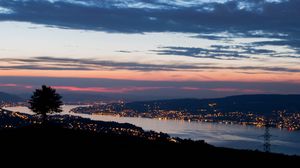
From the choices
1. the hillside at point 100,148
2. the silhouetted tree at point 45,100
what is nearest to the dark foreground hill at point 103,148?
the hillside at point 100,148

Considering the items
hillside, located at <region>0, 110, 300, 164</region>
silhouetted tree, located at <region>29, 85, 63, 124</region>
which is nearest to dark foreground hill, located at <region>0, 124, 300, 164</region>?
hillside, located at <region>0, 110, 300, 164</region>

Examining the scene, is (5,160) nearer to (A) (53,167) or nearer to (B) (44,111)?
(A) (53,167)

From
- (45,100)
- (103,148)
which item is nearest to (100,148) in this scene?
(103,148)

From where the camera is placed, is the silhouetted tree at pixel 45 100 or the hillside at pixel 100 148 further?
the silhouetted tree at pixel 45 100

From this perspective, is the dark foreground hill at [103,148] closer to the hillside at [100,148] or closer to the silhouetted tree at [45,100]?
the hillside at [100,148]

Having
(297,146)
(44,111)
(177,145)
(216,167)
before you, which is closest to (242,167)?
(216,167)

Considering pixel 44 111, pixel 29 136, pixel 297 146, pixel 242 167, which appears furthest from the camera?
pixel 297 146

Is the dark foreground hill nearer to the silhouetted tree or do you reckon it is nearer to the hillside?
the hillside

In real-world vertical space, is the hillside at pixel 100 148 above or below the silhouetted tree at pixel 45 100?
below
